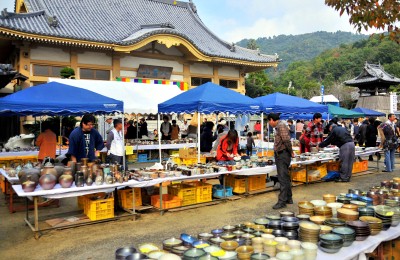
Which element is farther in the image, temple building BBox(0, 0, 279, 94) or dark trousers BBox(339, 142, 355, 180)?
temple building BBox(0, 0, 279, 94)

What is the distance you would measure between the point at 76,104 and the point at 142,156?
6.96 metres

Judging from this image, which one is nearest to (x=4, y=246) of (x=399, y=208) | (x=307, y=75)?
(x=399, y=208)

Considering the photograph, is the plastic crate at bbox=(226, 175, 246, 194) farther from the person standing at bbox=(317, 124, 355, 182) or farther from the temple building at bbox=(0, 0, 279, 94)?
the temple building at bbox=(0, 0, 279, 94)

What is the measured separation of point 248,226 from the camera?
3.59 metres

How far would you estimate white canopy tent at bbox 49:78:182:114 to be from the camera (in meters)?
10.4

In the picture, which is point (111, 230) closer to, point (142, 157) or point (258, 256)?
point (258, 256)

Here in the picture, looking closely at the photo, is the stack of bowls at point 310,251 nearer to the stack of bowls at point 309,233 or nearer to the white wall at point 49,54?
the stack of bowls at point 309,233

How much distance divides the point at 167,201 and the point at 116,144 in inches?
71.1

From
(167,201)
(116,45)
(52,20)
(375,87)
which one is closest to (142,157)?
(116,45)

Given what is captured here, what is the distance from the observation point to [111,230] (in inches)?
201

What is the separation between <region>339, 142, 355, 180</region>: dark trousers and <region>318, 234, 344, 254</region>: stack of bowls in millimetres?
5943

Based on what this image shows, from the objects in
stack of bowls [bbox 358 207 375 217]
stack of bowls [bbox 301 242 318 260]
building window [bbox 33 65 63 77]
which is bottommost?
stack of bowls [bbox 301 242 318 260]

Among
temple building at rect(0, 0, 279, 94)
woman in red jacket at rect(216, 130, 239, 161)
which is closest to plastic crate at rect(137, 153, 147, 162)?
temple building at rect(0, 0, 279, 94)

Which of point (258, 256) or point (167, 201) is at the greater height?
point (258, 256)
